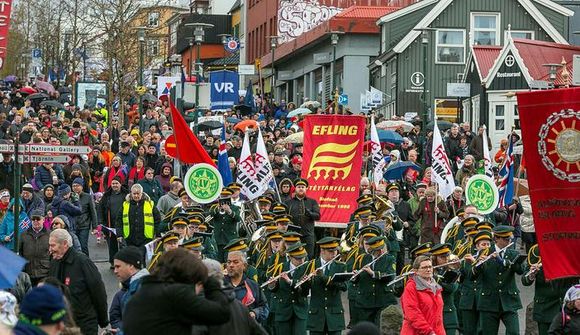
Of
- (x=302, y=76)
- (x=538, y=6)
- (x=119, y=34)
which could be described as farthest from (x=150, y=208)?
(x=302, y=76)

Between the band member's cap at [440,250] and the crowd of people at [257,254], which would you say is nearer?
the crowd of people at [257,254]

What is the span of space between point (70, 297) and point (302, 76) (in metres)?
57.4

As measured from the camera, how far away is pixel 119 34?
150ft

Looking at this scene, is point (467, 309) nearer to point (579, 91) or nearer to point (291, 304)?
point (291, 304)

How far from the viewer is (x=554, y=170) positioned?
48.7 feet

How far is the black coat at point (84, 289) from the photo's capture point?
13.9m

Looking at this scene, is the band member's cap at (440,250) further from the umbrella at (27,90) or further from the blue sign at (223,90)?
the umbrella at (27,90)

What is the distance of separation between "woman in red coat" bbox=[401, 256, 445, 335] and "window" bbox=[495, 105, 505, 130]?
1279 inches

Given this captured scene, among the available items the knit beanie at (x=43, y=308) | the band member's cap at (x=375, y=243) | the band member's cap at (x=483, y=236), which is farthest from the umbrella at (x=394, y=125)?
the knit beanie at (x=43, y=308)

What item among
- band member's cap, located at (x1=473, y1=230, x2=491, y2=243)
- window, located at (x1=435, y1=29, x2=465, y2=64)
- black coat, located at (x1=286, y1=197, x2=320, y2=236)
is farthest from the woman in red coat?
window, located at (x1=435, y1=29, x2=465, y2=64)

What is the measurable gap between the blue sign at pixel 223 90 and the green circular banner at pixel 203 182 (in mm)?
10709

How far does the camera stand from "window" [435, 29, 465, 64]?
185ft

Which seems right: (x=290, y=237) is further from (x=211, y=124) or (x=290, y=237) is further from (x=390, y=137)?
(x=211, y=124)

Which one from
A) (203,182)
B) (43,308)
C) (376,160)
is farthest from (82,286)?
(376,160)
